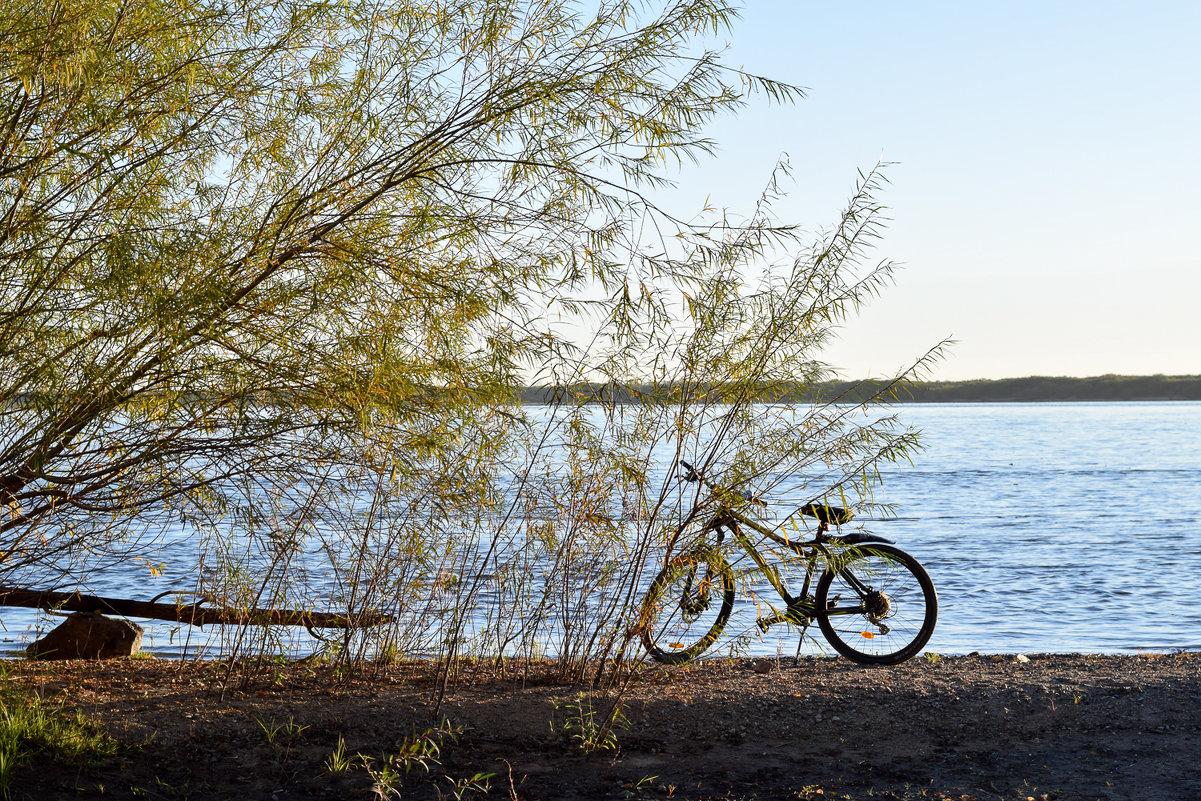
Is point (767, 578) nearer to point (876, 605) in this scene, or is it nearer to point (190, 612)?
point (876, 605)

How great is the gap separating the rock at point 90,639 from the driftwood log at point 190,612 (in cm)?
15

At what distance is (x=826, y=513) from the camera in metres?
5.41

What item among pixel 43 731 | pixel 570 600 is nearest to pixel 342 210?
pixel 570 600

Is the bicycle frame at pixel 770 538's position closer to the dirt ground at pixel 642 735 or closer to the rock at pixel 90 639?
the dirt ground at pixel 642 735

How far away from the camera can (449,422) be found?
5.14m

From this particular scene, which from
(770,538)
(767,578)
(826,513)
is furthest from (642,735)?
(826,513)

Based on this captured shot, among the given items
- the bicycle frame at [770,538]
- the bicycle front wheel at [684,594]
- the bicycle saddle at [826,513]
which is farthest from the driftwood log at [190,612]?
the bicycle saddle at [826,513]

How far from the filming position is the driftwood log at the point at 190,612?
17.9 ft

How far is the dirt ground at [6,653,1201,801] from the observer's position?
166 inches

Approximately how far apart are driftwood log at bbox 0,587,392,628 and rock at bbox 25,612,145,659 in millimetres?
152

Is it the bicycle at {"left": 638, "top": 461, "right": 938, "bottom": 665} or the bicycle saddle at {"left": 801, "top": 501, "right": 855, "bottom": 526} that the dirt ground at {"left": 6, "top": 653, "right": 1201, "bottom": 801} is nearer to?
the bicycle at {"left": 638, "top": 461, "right": 938, "bottom": 665}

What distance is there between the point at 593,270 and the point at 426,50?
4.66 ft

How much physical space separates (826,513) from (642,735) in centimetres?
153

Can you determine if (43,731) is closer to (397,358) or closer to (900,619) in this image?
(397,358)
